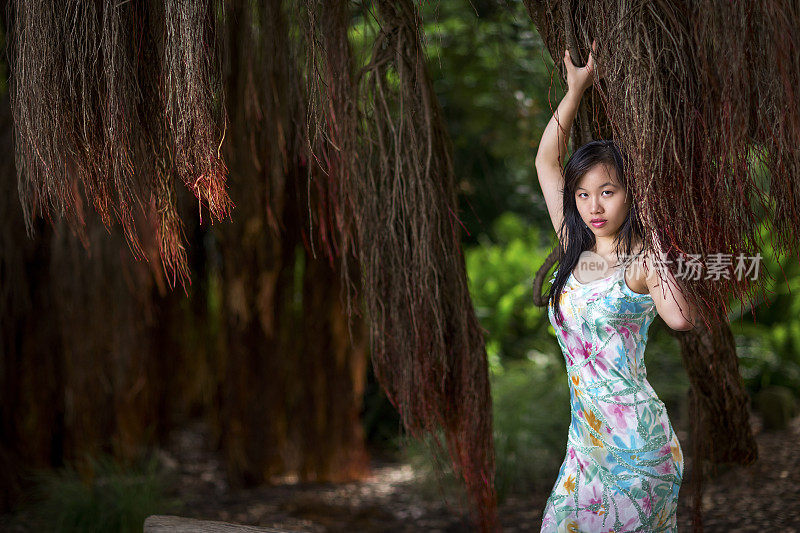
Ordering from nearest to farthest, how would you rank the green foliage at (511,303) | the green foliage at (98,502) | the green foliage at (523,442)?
1. the green foliage at (98,502)
2. the green foliage at (523,442)
3. the green foliage at (511,303)

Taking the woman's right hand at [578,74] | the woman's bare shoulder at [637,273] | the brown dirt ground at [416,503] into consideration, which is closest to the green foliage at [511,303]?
the brown dirt ground at [416,503]

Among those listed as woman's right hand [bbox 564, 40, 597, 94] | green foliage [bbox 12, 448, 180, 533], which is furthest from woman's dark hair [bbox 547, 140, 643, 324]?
green foliage [bbox 12, 448, 180, 533]

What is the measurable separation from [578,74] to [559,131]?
147mm

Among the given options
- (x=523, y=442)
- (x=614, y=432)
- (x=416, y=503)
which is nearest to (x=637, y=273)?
(x=614, y=432)

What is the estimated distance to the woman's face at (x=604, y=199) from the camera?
1539 millimetres

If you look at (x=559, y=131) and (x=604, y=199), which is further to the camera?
(x=559, y=131)

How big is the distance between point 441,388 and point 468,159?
2.76m

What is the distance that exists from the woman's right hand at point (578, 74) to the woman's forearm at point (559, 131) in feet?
0.05

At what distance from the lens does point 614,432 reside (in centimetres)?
158

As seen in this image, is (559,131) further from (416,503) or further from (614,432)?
(416,503)

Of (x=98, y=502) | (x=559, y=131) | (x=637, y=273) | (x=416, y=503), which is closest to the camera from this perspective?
(x=637, y=273)

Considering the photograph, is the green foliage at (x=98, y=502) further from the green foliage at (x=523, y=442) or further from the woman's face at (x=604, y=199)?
the woman's face at (x=604, y=199)

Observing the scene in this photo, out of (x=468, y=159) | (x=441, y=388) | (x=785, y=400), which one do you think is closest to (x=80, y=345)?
(x=441, y=388)

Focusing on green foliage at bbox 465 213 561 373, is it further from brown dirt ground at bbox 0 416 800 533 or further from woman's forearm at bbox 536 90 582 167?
woman's forearm at bbox 536 90 582 167
